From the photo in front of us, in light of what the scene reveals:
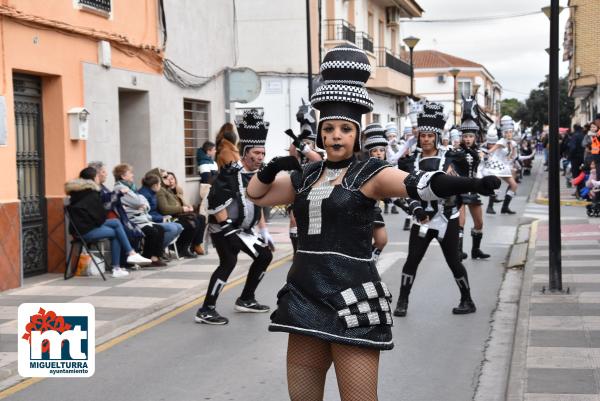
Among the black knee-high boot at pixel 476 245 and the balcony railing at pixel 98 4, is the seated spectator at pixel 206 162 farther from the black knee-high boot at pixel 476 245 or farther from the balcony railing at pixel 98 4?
the black knee-high boot at pixel 476 245

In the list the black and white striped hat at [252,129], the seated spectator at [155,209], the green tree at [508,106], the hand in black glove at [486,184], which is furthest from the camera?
the green tree at [508,106]

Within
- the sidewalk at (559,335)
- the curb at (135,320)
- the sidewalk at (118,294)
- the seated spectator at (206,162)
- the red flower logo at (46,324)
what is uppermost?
the seated spectator at (206,162)

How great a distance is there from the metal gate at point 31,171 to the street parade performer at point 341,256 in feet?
27.0

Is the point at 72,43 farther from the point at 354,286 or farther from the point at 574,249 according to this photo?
the point at 354,286

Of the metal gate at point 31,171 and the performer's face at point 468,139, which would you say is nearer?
the metal gate at point 31,171

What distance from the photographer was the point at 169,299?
10.2 m

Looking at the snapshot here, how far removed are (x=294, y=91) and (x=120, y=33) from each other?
48.1ft

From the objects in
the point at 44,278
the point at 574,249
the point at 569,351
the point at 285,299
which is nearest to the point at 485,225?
the point at 574,249

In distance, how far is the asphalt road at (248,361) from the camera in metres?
6.30

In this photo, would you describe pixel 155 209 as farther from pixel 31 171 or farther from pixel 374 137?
pixel 374 137

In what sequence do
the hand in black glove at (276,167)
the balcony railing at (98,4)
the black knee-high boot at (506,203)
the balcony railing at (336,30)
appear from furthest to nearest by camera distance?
the balcony railing at (336,30) → the black knee-high boot at (506,203) → the balcony railing at (98,4) → the hand in black glove at (276,167)

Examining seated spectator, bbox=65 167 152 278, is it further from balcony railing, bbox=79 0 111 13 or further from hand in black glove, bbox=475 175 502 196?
hand in black glove, bbox=475 175 502 196

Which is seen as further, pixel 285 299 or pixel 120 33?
pixel 120 33

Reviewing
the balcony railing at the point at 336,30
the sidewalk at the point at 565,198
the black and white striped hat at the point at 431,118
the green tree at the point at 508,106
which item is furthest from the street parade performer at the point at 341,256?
the green tree at the point at 508,106
